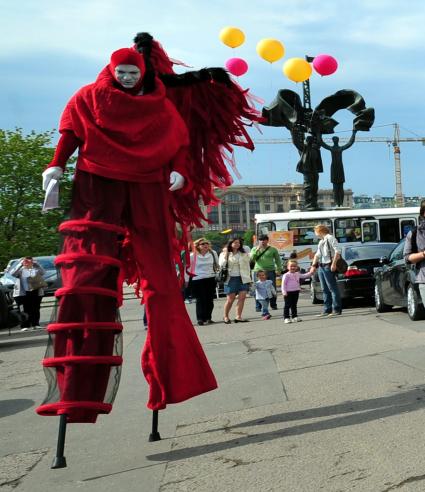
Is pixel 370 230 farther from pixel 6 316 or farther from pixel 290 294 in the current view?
pixel 6 316

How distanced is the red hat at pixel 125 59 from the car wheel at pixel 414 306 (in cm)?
709

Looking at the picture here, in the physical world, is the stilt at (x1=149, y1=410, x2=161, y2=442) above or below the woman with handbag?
below

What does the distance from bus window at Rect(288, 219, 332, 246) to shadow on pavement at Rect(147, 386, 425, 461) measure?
68.5ft

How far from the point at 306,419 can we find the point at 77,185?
203 cm

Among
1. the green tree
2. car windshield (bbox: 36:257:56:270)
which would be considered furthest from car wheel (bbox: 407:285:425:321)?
the green tree

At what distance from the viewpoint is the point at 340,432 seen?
13.6ft

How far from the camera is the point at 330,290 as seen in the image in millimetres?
12703

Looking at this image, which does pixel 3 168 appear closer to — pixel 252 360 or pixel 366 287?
pixel 366 287

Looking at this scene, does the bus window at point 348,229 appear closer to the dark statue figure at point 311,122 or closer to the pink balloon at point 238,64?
the dark statue figure at point 311,122

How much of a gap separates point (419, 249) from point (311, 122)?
960 inches

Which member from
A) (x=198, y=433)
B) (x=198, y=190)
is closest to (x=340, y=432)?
(x=198, y=433)

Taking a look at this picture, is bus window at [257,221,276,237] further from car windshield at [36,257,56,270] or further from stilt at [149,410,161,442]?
stilt at [149,410,161,442]

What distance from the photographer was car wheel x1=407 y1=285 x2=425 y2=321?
403 inches

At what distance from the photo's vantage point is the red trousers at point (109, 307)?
12.9 ft
